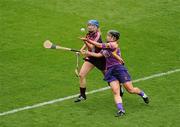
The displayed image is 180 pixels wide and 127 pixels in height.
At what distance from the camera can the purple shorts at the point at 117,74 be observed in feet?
44.9

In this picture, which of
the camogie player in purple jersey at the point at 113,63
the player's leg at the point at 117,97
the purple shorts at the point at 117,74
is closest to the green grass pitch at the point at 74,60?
the player's leg at the point at 117,97

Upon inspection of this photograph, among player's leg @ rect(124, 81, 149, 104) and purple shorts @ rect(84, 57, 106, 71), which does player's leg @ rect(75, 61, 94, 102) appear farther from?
player's leg @ rect(124, 81, 149, 104)

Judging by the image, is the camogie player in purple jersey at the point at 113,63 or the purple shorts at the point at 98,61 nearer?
the camogie player in purple jersey at the point at 113,63

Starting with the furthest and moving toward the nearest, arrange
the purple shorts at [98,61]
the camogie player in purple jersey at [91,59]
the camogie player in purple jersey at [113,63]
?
the purple shorts at [98,61]
the camogie player in purple jersey at [91,59]
the camogie player in purple jersey at [113,63]

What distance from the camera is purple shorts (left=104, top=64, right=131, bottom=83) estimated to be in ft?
44.9

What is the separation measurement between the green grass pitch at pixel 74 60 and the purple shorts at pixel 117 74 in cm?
81

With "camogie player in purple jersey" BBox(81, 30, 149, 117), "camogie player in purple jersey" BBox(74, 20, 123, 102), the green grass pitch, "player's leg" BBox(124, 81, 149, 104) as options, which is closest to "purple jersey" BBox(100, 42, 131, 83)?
"camogie player in purple jersey" BBox(81, 30, 149, 117)

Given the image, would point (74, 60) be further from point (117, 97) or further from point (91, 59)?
point (117, 97)

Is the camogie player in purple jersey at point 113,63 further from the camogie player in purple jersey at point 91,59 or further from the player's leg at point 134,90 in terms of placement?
the camogie player in purple jersey at point 91,59

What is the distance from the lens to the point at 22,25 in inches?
818

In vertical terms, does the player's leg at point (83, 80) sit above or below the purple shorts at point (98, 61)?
below

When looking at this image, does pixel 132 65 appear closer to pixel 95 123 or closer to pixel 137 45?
pixel 137 45

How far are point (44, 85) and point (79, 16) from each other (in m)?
6.56

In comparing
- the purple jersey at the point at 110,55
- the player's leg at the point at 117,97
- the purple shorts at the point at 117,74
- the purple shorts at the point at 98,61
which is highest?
the purple jersey at the point at 110,55
